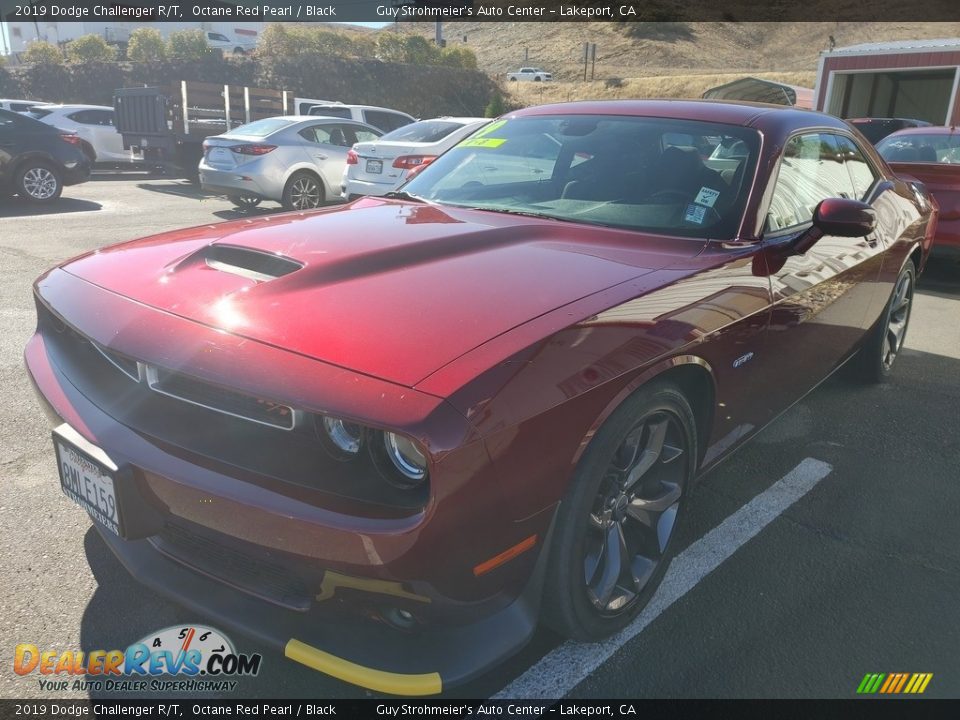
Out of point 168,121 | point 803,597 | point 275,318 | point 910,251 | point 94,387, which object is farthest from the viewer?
point 168,121

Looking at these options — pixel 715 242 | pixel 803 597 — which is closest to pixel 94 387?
pixel 715 242

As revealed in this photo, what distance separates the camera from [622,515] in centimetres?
235

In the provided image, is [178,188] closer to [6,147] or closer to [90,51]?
[6,147]

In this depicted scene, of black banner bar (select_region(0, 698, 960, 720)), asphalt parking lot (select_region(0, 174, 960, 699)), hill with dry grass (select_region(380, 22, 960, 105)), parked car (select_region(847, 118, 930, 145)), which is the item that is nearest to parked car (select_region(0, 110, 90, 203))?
asphalt parking lot (select_region(0, 174, 960, 699))

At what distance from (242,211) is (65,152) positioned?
2576mm

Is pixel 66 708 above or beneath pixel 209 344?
beneath

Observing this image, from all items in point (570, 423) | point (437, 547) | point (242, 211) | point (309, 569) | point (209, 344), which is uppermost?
point (209, 344)

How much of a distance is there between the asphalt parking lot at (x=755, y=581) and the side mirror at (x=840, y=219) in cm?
107

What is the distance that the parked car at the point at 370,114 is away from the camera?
1441 cm

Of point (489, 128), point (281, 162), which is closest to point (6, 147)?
point (281, 162)

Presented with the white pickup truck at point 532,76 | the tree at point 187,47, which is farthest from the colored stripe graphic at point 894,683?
the white pickup truck at point 532,76

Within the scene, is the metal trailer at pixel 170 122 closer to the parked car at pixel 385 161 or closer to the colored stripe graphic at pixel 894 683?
the parked car at pixel 385 161

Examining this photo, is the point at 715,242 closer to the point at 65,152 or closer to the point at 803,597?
the point at 803,597

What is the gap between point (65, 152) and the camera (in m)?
11.1
